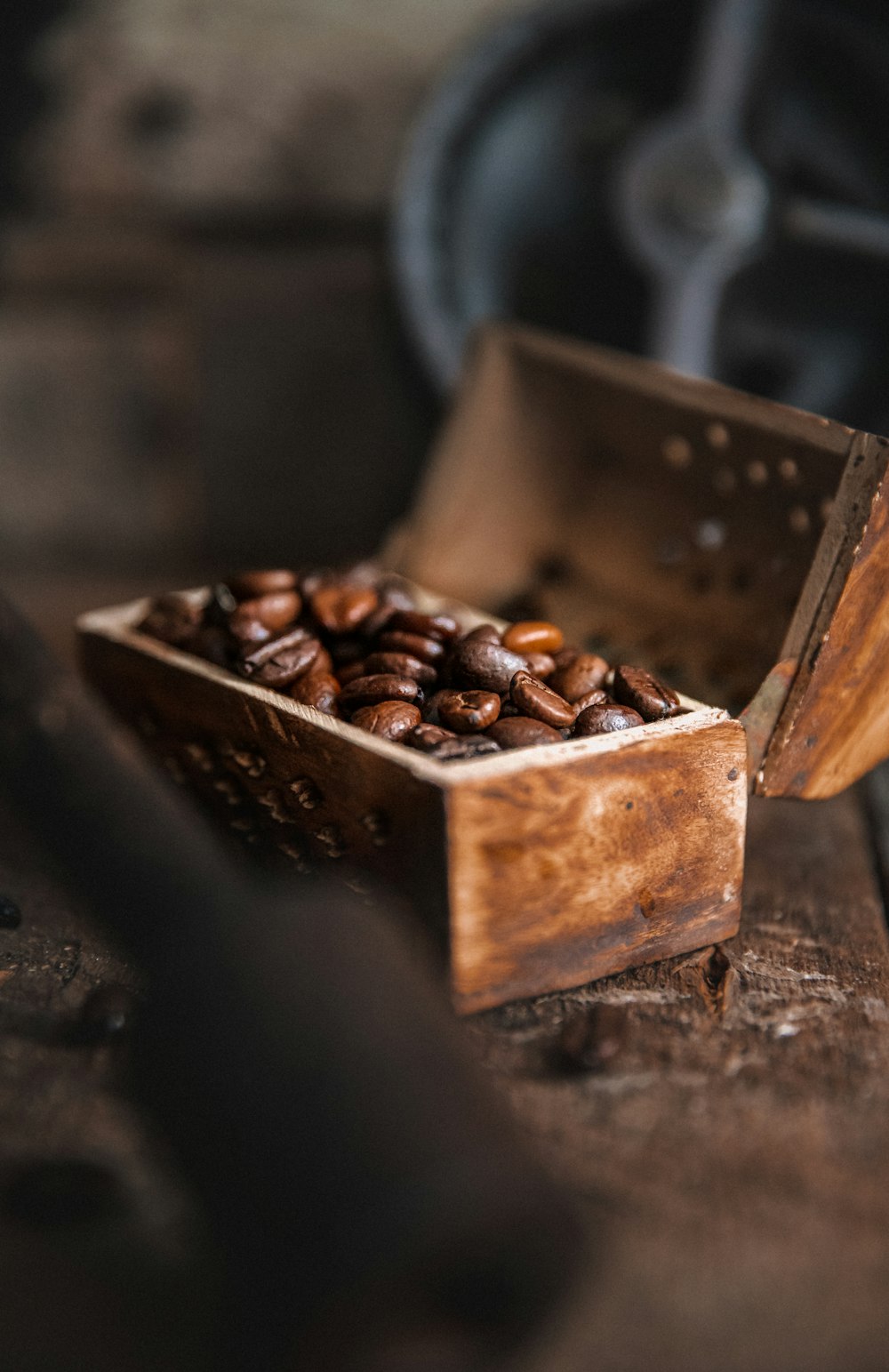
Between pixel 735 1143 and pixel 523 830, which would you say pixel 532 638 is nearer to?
pixel 523 830

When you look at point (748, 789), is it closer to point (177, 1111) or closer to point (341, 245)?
point (177, 1111)

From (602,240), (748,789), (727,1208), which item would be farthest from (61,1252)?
(602,240)

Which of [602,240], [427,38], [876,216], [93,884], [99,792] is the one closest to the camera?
[93,884]

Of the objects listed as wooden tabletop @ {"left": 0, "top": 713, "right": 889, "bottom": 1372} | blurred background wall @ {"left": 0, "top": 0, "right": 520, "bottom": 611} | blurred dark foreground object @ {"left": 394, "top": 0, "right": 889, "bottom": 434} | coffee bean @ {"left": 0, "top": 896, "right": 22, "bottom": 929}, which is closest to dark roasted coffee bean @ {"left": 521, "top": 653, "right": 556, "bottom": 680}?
wooden tabletop @ {"left": 0, "top": 713, "right": 889, "bottom": 1372}

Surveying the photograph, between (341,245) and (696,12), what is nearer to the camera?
(696,12)

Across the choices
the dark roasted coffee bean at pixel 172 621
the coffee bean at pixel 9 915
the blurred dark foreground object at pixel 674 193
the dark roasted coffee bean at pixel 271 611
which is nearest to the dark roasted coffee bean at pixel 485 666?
the dark roasted coffee bean at pixel 271 611

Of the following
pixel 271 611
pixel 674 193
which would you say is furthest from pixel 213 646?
pixel 674 193
